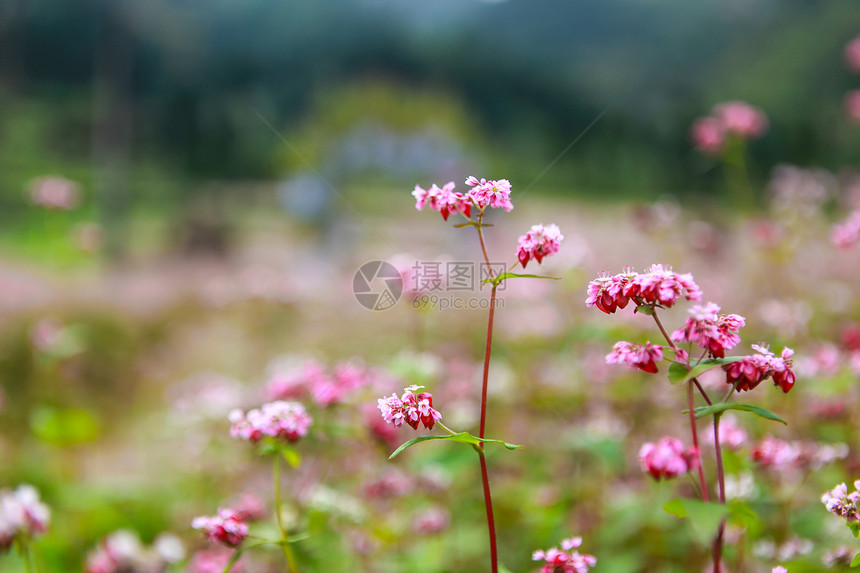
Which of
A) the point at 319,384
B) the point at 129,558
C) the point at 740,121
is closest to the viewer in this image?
the point at 319,384

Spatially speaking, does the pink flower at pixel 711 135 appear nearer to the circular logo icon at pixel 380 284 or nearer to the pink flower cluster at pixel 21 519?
the circular logo icon at pixel 380 284

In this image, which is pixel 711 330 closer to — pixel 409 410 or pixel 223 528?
pixel 409 410

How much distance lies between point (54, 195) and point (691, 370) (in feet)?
7.49

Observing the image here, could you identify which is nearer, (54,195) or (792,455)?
(792,455)

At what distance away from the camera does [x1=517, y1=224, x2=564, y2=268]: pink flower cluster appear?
85 cm

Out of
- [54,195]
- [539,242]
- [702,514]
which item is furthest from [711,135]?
[54,195]

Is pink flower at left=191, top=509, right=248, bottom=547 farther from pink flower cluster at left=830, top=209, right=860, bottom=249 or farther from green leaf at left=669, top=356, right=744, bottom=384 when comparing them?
pink flower cluster at left=830, top=209, right=860, bottom=249

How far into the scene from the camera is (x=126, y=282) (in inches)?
241

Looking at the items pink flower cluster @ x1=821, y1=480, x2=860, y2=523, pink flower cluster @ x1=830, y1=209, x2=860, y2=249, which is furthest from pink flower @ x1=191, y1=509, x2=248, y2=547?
pink flower cluster @ x1=830, y1=209, x2=860, y2=249

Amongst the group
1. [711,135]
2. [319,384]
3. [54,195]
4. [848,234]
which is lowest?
[319,384]

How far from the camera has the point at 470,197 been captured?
84cm

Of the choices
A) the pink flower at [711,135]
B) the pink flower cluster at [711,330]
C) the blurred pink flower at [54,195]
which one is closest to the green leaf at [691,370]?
the pink flower cluster at [711,330]

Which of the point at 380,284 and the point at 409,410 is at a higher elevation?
the point at 380,284

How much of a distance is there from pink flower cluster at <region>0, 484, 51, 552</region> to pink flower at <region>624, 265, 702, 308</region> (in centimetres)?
114
